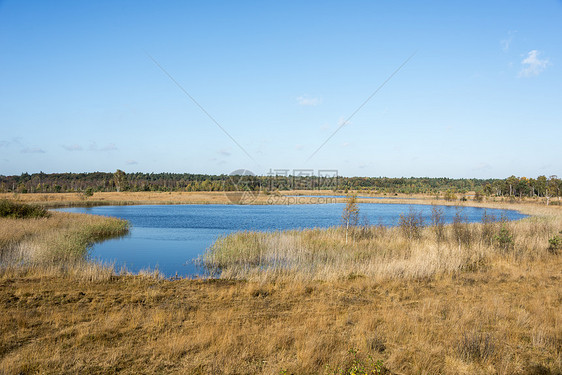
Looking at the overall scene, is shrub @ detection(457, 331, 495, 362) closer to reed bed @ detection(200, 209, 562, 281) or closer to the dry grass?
the dry grass

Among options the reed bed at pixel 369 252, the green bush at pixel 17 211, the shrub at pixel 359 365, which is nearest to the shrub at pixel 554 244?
the reed bed at pixel 369 252

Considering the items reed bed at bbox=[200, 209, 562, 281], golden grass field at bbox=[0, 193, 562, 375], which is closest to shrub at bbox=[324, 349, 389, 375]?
golden grass field at bbox=[0, 193, 562, 375]

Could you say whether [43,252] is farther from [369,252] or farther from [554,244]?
[554,244]

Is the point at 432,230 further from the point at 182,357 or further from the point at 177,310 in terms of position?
the point at 182,357

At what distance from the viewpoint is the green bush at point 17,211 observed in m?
22.8

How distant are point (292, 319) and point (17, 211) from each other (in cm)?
2416

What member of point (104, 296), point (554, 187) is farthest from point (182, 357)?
point (554, 187)

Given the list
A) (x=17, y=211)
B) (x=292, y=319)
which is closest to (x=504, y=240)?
(x=292, y=319)

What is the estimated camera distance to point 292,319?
25.8 ft

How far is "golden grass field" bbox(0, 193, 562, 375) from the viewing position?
5688 mm

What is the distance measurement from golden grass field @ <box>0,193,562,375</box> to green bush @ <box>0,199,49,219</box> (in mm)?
11110

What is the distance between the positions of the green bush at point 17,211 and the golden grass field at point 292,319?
1111 centimetres

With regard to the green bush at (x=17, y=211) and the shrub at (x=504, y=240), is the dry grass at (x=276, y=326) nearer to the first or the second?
the shrub at (x=504, y=240)

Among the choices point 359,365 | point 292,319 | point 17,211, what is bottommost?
point 292,319
